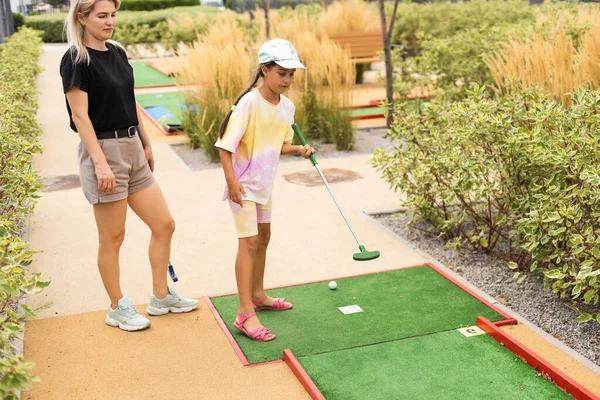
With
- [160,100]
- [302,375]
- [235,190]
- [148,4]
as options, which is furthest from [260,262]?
[148,4]

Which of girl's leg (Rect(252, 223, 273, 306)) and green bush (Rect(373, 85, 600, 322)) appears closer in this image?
green bush (Rect(373, 85, 600, 322))

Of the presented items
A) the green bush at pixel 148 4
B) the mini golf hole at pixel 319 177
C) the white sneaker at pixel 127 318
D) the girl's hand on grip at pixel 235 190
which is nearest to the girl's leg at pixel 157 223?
the white sneaker at pixel 127 318

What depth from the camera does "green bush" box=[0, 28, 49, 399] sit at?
276 cm

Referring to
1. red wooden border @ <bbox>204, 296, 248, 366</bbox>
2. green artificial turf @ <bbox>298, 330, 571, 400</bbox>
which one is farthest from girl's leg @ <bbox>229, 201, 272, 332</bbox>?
green artificial turf @ <bbox>298, 330, 571, 400</bbox>

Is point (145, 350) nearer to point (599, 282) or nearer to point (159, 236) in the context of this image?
A: point (159, 236)

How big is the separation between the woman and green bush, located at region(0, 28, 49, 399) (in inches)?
20.4

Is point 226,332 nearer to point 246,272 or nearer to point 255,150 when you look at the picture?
point 246,272

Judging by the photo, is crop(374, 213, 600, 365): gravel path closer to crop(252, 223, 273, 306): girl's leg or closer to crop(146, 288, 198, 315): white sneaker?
crop(252, 223, 273, 306): girl's leg

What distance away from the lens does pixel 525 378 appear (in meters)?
3.98

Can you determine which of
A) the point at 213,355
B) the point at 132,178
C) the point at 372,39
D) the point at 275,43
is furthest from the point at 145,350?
the point at 372,39

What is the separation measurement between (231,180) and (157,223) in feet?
2.24

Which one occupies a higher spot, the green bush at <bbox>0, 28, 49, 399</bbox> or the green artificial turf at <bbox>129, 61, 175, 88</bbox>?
the green bush at <bbox>0, 28, 49, 399</bbox>

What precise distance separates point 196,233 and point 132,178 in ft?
7.00

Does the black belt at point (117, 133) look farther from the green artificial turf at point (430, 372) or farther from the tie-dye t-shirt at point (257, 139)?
the green artificial turf at point (430, 372)
